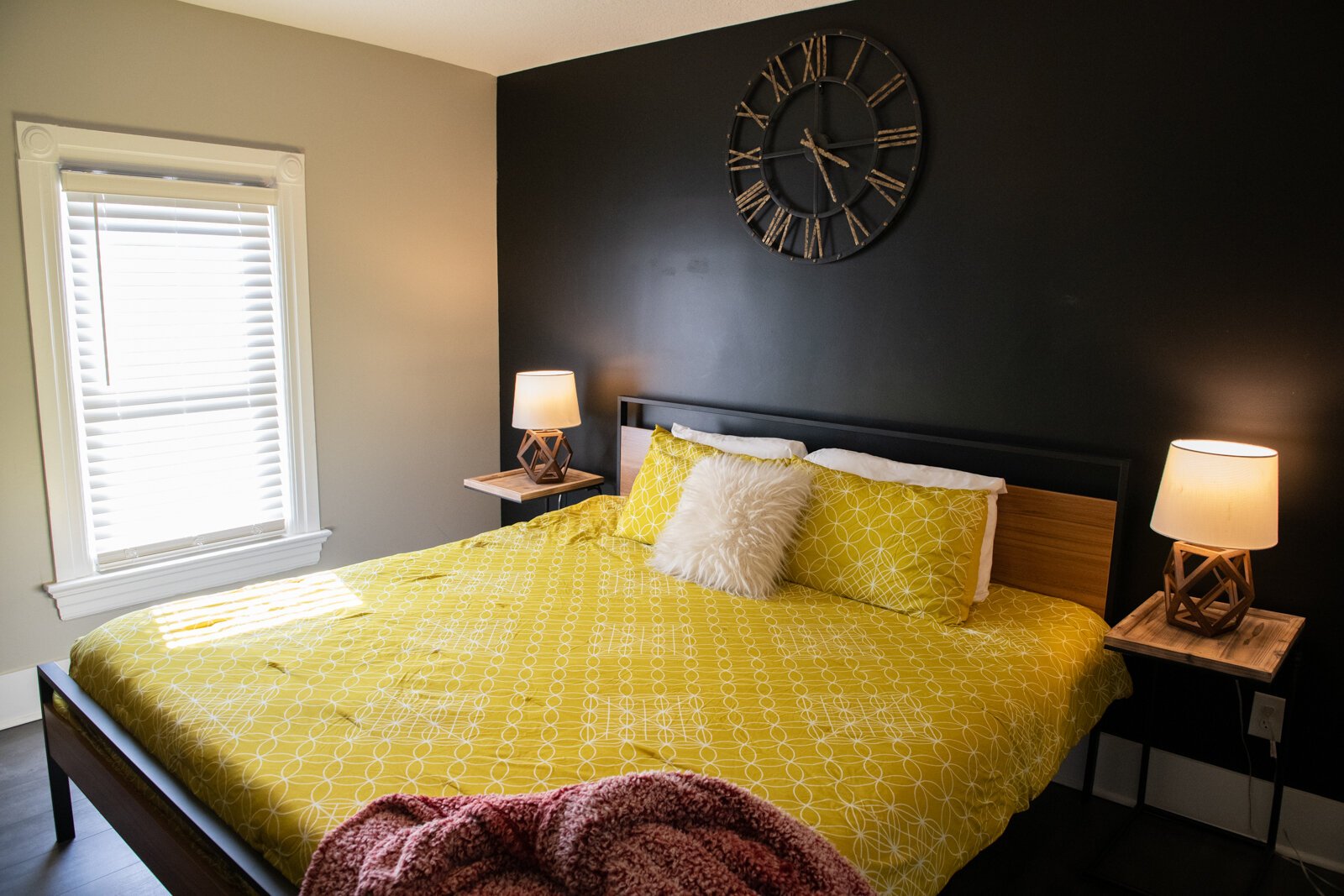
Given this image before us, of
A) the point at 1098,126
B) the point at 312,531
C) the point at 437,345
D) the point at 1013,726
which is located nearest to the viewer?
the point at 1013,726

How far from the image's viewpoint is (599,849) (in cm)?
134

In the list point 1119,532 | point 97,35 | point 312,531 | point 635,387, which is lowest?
point 312,531

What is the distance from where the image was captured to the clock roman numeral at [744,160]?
3.30 meters

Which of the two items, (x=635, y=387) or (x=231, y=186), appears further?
(x=635, y=387)

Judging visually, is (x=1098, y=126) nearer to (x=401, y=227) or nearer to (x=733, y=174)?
(x=733, y=174)

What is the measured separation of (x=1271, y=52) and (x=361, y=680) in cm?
271

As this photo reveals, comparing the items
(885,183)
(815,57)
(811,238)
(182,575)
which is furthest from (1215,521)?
(182,575)

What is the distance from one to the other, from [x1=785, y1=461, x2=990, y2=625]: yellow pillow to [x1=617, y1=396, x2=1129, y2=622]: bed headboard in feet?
0.70

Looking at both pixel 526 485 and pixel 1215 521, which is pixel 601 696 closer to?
pixel 1215 521

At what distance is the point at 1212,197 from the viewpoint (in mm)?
2412

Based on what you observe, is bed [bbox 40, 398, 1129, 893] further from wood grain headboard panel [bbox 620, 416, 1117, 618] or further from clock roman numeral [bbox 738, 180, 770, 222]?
clock roman numeral [bbox 738, 180, 770, 222]

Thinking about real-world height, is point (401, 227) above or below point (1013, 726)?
above

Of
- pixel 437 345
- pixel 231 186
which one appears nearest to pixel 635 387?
pixel 437 345

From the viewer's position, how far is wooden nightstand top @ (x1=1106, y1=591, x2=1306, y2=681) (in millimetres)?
2070
